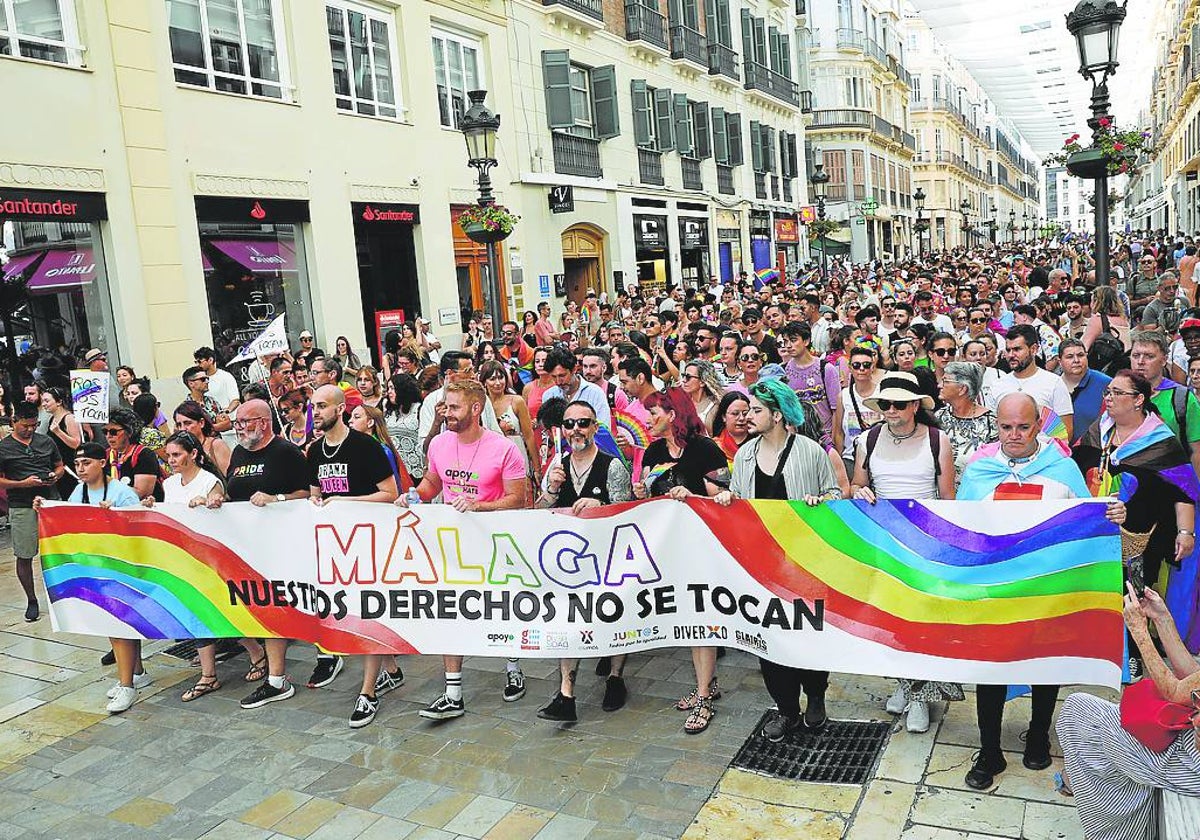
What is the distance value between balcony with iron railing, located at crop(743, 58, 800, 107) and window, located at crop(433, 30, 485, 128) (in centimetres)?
1610

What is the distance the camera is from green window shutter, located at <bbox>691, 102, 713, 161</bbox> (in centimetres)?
2961

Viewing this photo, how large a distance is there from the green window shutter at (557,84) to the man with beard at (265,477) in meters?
17.3

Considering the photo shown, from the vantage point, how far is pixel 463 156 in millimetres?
19406

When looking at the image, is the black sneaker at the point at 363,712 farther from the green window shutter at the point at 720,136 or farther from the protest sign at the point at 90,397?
the green window shutter at the point at 720,136

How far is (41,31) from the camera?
12094mm

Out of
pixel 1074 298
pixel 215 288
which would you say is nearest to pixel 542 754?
pixel 1074 298

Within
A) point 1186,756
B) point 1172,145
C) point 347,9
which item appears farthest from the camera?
point 1172,145

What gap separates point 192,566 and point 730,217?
93.2 ft

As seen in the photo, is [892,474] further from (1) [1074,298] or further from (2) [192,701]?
(1) [1074,298]

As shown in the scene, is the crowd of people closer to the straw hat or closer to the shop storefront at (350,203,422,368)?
the straw hat

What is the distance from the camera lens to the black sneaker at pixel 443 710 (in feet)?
17.9

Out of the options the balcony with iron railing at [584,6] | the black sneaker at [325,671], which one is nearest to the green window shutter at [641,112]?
the balcony with iron railing at [584,6]

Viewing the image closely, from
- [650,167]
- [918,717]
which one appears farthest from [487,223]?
[650,167]

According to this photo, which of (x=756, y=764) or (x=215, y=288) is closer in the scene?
(x=756, y=764)
